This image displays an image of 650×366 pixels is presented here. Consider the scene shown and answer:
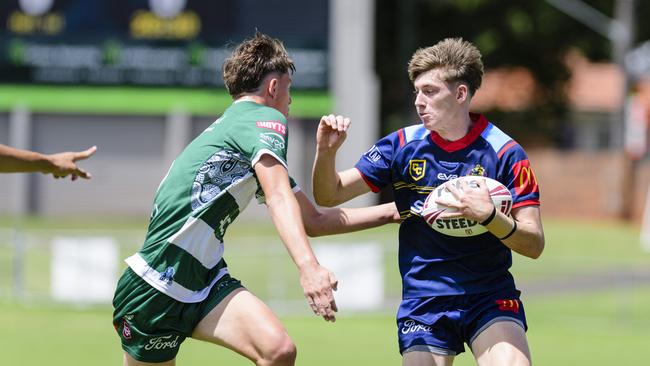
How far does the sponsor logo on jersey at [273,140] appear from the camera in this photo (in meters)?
5.88

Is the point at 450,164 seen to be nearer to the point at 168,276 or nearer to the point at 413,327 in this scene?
the point at 413,327

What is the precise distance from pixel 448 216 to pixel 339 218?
0.95 metres

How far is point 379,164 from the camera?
639 centimetres

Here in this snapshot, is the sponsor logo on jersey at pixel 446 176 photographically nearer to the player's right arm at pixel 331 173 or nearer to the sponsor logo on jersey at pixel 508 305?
the player's right arm at pixel 331 173

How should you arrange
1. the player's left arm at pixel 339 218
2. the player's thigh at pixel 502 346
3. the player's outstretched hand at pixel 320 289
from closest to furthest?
the player's outstretched hand at pixel 320 289 → the player's thigh at pixel 502 346 → the player's left arm at pixel 339 218

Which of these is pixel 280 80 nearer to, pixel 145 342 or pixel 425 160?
pixel 425 160

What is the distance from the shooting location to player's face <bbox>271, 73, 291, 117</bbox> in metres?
6.27

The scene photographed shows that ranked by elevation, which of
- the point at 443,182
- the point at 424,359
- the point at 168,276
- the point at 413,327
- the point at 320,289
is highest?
the point at 443,182

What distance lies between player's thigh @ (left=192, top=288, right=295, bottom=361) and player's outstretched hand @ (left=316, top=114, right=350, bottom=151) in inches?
34.3

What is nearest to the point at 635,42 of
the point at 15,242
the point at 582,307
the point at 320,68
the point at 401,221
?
the point at 320,68

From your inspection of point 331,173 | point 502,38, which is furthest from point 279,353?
point 502,38

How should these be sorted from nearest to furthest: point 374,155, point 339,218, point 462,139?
1. point 462,139
2. point 374,155
3. point 339,218

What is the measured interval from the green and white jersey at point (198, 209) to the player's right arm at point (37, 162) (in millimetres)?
1182

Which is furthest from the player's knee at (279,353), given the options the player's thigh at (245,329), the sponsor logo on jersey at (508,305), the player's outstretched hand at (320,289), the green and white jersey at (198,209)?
the sponsor logo on jersey at (508,305)
